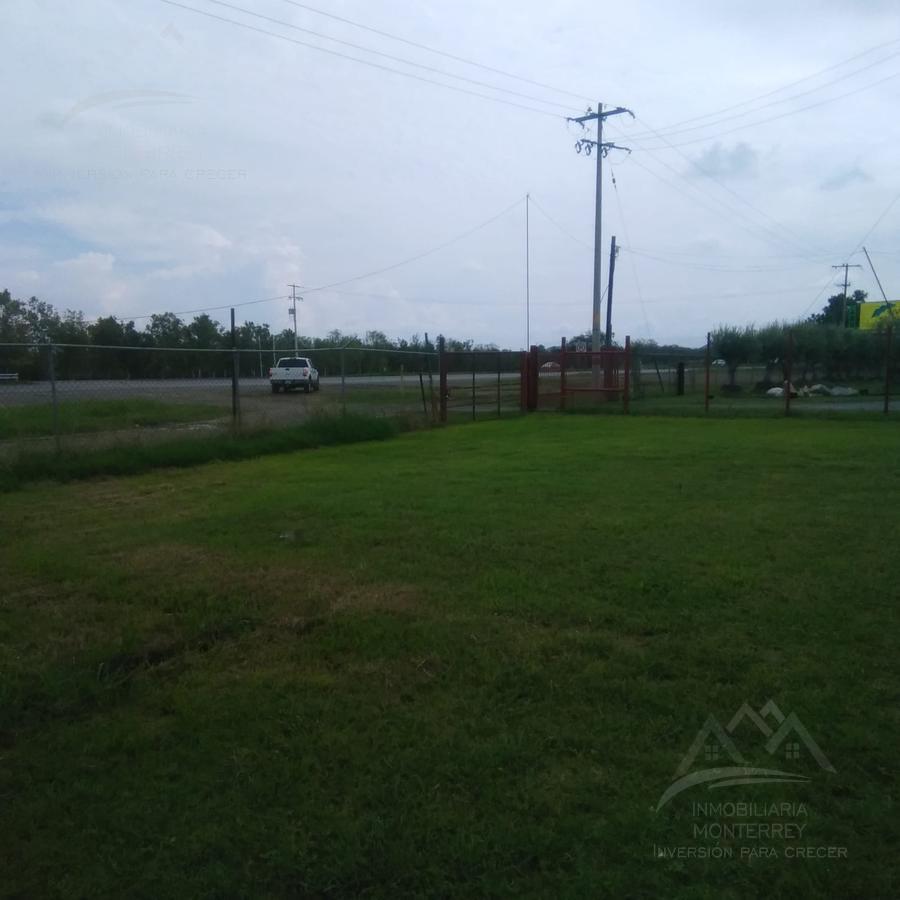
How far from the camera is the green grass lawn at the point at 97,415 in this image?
11617 mm

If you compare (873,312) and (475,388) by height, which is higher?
(873,312)

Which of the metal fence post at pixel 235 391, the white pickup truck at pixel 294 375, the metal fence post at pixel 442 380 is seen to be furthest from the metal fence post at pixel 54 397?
the white pickup truck at pixel 294 375

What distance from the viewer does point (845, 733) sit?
358cm

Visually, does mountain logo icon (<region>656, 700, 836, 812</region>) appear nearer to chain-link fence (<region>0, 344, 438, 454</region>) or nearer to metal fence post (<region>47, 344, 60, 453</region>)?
chain-link fence (<region>0, 344, 438, 454</region>)

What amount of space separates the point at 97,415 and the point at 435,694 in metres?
10.4

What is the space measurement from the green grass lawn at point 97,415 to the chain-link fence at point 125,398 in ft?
0.04

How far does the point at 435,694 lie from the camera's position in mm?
4039

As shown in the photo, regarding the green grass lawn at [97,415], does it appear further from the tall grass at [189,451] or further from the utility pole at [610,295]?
the utility pole at [610,295]

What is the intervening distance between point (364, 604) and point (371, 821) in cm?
232

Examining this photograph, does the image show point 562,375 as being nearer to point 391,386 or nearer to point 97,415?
point 391,386

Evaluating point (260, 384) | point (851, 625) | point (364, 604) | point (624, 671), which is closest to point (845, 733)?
point (624, 671)

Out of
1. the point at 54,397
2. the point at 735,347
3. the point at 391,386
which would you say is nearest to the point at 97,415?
the point at 54,397

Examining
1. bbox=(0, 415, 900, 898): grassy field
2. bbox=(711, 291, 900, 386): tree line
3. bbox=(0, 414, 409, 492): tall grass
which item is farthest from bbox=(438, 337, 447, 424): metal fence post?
bbox=(711, 291, 900, 386): tree line

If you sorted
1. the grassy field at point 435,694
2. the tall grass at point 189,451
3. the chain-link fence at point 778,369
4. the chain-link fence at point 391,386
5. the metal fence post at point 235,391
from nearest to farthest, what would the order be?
the grassy field at point 435,694 < the tall grass at point 189,451 < the chain-link fence at point 391,386 < the metal fence post at point 235,391 < the chain-link fence at point 778,369
